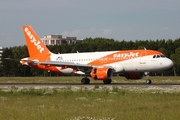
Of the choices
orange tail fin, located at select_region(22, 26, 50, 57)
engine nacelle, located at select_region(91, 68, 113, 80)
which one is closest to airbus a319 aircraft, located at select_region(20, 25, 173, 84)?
engine nacelle, located at select_region(91, 68, 113, 80)

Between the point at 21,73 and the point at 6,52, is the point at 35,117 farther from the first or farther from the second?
the point at 6,52

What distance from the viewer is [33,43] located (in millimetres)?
62688

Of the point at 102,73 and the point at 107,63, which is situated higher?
the point at 107,63

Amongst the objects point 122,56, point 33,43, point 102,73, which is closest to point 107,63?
point 122,56

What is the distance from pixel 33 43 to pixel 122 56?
16.7 m

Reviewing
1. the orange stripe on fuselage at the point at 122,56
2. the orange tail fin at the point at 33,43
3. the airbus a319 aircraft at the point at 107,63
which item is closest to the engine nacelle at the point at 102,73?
the airbus a319 aircraft at the point at 107,63

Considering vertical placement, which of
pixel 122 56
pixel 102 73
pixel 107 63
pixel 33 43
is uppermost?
pixel 33 43

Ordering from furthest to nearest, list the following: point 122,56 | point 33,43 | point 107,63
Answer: point 33,43 < point 107,63 < point 122,56

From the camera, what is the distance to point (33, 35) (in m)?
63.2

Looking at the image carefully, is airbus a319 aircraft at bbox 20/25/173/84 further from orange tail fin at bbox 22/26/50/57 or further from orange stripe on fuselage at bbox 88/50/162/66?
orange tail fin at bbox 22/26/50/57

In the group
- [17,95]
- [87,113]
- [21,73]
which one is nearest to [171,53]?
[21,73]

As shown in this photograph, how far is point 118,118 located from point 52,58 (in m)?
43.1

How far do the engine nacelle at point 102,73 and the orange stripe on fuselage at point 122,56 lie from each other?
1.79 metres

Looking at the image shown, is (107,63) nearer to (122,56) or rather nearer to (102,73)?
(122,56)
